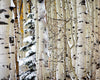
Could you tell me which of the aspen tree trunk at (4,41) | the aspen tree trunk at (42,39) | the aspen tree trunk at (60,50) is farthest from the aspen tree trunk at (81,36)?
the aspen tree trunk at (4,41)

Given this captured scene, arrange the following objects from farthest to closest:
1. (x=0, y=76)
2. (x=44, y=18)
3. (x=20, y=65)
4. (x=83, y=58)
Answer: (x=20, y=65), (x=44, y=18), (x=83, y=58), (x=0, y=76)

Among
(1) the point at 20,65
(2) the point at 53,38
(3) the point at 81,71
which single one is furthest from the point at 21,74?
(2) the point at 53,38

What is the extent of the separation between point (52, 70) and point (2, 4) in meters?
4.70

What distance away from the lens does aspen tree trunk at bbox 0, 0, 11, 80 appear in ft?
6.16

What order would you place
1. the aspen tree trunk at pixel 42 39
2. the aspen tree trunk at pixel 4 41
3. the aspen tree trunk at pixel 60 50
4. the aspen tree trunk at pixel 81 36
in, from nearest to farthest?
the aspen tree trunk at pixel 4 41 → the aspen tree trunk at pixel 81 36 → the aspen tree trunk at pixel 42 39 → the aspen tree trunk at pixel 60 50

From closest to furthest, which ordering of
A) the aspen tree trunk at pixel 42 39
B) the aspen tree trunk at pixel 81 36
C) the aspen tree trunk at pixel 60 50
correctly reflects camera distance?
the aspen tree trunk at pixel 81 36 < the aspen tree trunk at pixel 42 39 < the aspen tree trunk at pixel 60 50

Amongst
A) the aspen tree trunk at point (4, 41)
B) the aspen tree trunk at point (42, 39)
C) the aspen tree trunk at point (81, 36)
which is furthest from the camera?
the aspen tree trunk at point (42, 39)

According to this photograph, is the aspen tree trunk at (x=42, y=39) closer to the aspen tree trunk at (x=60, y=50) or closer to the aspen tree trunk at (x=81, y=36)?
the aspen tree trunk at (x=60, y=50)

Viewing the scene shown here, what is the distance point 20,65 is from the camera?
384cm

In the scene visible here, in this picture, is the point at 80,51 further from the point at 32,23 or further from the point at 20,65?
the point at 32,23

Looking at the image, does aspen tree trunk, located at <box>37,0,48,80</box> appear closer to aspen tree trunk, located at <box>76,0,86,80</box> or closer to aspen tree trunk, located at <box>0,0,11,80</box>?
aspen tree trunk, located at <box>76,0,86,80</box>

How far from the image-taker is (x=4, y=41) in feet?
6.34

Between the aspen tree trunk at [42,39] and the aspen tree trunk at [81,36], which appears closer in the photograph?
the aspen tree trunk at [81,36]

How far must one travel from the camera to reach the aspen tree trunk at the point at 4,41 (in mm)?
1879
